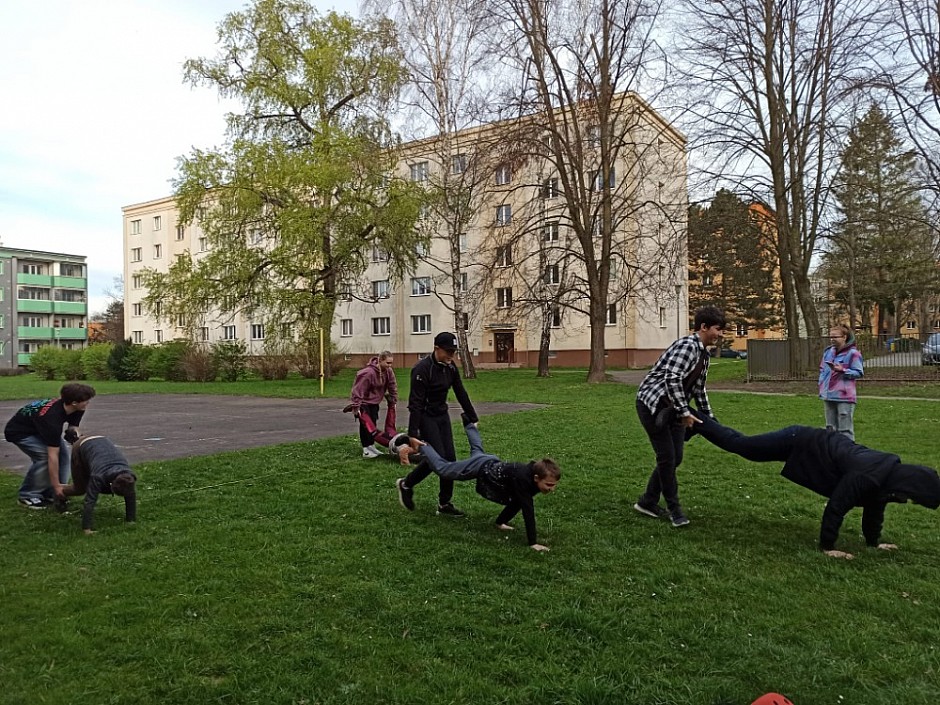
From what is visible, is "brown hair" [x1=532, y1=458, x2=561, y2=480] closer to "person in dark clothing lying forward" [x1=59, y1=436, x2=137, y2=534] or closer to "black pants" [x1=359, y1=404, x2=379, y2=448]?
"person in dark clothing lying forward" [x1=59, y1=436, x2=137, y2=534]

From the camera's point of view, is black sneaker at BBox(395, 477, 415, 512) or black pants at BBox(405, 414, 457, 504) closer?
black pants at BBox(405, 414, 457, 504)

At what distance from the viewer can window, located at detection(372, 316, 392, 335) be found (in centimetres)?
5369

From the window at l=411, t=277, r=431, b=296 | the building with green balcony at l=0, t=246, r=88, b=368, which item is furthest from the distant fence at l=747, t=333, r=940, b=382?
the building with green balcony at l=0, t=246, r=88, b=368

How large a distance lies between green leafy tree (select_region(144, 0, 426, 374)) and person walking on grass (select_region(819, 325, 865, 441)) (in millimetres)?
24250

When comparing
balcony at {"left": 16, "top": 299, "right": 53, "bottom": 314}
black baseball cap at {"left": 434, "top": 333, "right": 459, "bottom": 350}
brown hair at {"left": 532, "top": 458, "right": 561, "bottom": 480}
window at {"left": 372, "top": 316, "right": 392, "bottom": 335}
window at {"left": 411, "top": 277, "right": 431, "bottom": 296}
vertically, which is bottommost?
brown hair at {"left": 532, "top": 458, "right": 561, "bottom": 480}

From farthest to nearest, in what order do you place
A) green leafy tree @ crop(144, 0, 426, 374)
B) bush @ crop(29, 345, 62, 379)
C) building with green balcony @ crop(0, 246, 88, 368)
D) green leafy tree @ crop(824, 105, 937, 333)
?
building with green balcony @ crop(0, 246, 88, 368)
bush @ crop(29, 345, 62, 379)
green leafy tree @ crop(144, 0, 426, 374)
green leafy tree @ crop(824, 105, 937, 333)

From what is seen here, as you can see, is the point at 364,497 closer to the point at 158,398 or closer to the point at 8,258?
the point at 158,398

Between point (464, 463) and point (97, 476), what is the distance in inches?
129

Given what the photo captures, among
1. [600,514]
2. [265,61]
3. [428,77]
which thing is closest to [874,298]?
[428,77]

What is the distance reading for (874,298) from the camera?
47312mm

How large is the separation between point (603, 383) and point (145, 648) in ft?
74.4

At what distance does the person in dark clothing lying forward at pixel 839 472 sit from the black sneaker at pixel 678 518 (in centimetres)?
78

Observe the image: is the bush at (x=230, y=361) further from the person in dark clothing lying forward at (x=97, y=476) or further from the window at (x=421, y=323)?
the person in dark clothing lying forward at (x=97, y=476)

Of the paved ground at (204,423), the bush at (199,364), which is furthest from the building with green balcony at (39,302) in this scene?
the paved ground at (204,423)
